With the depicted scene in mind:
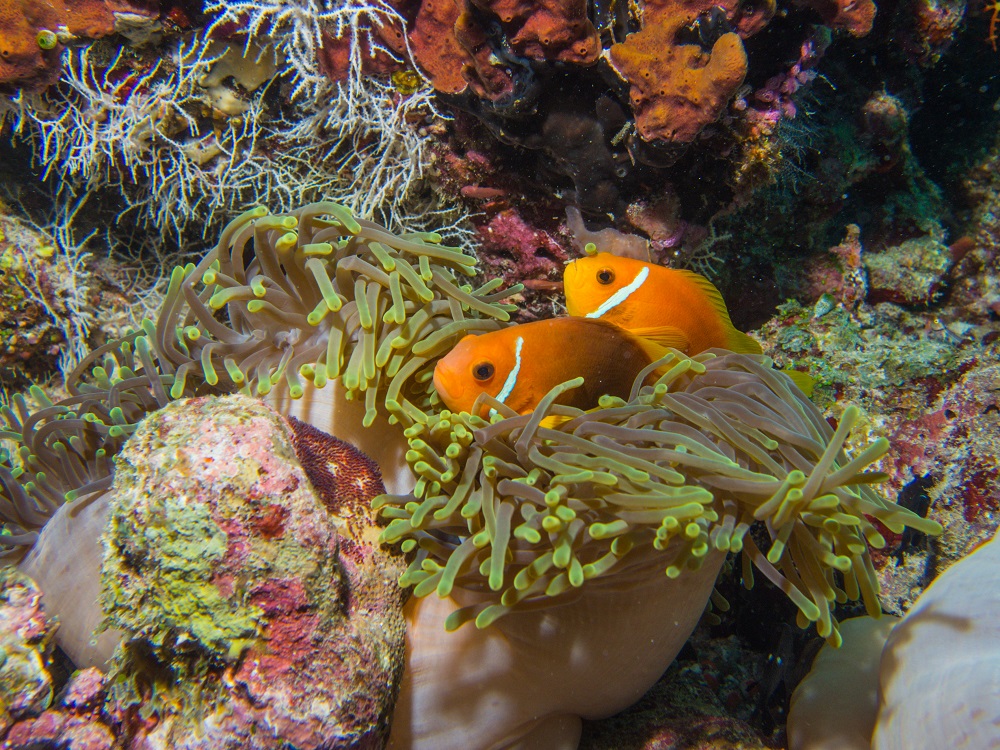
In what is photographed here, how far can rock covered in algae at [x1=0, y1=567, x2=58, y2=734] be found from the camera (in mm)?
1633

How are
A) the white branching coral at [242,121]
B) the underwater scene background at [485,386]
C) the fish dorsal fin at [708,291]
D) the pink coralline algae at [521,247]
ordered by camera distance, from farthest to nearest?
1. the pink coralline algae at [521,247]
2. the white branching coral at [242,121]
3. the fish dorsal fin at [708,291]
4. the underwater scene background at [485,386]

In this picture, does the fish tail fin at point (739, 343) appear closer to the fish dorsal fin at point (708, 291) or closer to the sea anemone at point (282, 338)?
the fish dorsal fin at point (708, 291)

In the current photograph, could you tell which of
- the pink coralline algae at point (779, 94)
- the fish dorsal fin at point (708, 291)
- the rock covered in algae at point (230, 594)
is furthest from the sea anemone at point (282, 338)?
the pink coralline algae at point (779, 94)

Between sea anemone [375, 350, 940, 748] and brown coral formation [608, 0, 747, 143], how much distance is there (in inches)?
32.3

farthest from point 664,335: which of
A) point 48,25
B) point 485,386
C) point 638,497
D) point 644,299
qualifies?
point 48,25

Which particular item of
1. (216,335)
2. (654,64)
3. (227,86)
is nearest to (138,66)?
(227,86)

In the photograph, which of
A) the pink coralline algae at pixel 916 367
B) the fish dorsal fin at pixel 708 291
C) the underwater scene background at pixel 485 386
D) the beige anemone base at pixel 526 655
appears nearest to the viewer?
the underwater scene background at pixel 485 386

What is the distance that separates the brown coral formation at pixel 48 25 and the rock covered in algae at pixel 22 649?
82.1 inches

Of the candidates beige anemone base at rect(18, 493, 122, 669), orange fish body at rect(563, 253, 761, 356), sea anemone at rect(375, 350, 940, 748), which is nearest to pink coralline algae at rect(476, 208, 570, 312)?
orange fish body at rect(563, 253, 761, 356)

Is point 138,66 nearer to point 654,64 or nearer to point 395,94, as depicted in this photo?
point 395,94

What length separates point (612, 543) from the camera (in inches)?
59.5

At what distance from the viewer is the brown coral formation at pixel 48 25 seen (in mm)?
2402

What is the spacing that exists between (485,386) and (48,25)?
245 cm

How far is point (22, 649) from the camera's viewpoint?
67.9 inches
